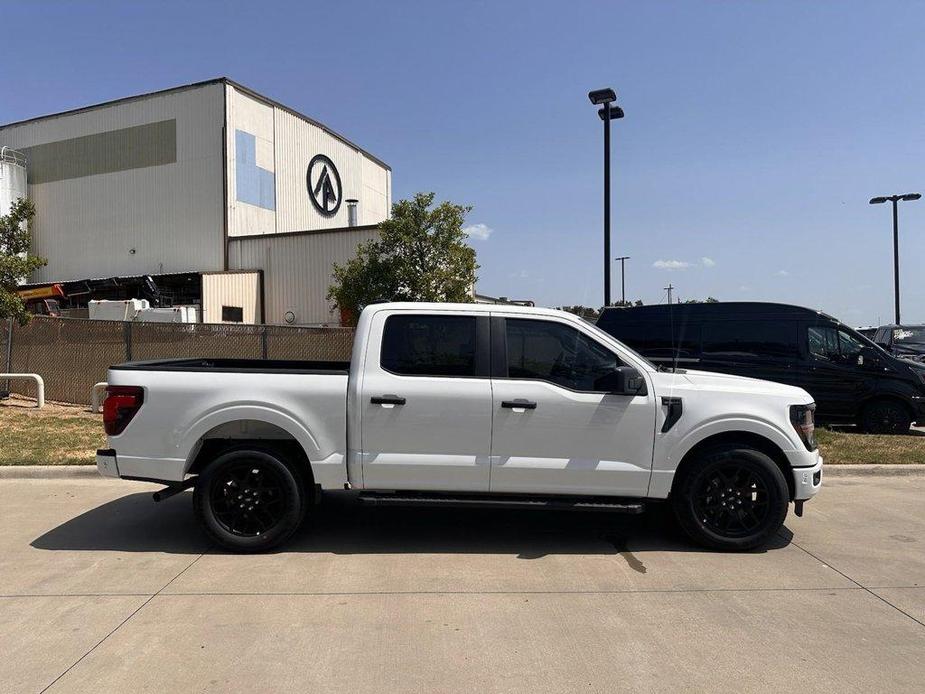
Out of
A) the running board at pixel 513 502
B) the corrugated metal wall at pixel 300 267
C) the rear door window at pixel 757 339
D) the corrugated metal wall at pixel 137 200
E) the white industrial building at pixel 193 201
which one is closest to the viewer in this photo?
the running board at pixel 513 502

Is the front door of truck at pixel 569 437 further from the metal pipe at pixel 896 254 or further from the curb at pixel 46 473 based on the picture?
the metal pipe at pixel 896 254

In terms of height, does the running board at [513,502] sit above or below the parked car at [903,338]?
below

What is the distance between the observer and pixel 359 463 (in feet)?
16.7

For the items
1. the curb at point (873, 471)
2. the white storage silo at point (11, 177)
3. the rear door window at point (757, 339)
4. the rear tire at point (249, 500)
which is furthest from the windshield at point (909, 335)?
the white storage silo at point (11, 177)

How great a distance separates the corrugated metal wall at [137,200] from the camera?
3322cm

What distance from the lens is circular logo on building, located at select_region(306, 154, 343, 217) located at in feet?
128

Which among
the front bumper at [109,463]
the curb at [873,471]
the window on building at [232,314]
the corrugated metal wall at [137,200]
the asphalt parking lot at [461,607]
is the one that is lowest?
the asphalt parking lot at [461,607]

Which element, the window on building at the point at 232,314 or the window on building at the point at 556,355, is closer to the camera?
the window on building at the point at 556,355

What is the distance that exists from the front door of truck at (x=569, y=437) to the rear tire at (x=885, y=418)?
7.39 meters

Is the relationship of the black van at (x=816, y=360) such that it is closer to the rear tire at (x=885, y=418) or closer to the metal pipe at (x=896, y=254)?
the rear tire at (x=885, y=418)

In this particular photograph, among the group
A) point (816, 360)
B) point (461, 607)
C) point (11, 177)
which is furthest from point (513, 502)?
point (11, 177)

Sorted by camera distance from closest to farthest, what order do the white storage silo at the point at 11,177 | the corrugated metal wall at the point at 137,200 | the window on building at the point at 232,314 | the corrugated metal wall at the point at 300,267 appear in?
the window on building at the point at 232,314 < the corrugated metal wall at the point at 300,267 < the corrugated metal wall at the point at 137,200 < the white storage silo at the point at 11,177

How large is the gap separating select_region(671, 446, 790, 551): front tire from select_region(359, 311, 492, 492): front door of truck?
1594 millimetres

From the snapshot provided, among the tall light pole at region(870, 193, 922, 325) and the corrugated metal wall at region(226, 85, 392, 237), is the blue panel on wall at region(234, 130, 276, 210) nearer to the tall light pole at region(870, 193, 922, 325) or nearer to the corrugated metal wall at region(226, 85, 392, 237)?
the corrugated metal wall at region(226, 85, 392, 237)
